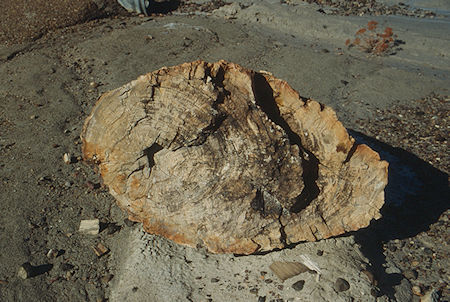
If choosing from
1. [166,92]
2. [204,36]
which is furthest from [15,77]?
[166,92]

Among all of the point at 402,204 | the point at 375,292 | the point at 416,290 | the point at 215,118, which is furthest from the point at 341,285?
the point at 402,204

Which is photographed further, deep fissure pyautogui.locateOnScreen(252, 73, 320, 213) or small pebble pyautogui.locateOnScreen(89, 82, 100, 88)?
small pebble pyautogui.locateOnScreen(89, 82, 100, 88)

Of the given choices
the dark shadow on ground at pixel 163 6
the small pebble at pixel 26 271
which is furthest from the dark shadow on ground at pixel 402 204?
the dark shadow on ground at pixel 163 6

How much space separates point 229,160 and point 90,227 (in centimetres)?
132

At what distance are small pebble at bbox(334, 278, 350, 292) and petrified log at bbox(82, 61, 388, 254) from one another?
1.12 feet

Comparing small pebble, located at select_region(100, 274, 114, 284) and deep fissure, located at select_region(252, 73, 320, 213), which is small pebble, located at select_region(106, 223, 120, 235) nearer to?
small pebble, located at select_region(100, 274, 114, 284)

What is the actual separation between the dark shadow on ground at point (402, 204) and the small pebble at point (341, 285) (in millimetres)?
299

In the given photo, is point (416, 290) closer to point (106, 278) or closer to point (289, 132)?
point (289, 132)

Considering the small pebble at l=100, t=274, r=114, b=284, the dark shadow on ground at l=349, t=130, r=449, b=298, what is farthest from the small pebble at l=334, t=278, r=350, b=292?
the small pebble at l=100, t=274, r=114, b=284

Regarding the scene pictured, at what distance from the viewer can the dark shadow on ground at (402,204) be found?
3.18 m

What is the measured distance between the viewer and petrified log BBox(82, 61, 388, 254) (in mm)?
2764

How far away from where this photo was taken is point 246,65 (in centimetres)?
591

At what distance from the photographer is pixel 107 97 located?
292cm

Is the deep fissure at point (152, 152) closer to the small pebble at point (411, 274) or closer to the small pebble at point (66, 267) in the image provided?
the small pebble at point (66, 267)
